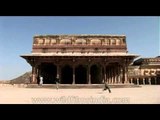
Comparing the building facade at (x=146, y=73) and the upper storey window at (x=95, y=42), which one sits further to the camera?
the building facade at (x=146, y=73)

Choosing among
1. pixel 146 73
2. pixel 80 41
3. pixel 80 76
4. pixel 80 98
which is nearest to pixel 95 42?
pixel 80 41

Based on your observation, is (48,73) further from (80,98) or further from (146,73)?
(80,98)

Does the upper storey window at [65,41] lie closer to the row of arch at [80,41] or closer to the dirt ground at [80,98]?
the row of arch at [80,41]

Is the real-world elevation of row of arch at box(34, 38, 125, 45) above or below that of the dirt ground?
above

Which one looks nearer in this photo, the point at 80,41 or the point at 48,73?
the point at 80,41

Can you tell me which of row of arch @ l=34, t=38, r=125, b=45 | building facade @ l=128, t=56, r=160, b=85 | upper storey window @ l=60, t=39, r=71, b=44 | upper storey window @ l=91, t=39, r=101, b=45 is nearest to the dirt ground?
row of arch @ l=34, t=38, r=125, b=45

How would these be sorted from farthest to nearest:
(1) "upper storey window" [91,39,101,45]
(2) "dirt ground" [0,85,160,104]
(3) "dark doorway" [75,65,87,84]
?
(3) "dark doorway" [75,65,87,84] → (1) "upper storey window" [91,39,101,45] → (2) "dirt ground" [0,85,160,104]

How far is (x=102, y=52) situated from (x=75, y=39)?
335 cm

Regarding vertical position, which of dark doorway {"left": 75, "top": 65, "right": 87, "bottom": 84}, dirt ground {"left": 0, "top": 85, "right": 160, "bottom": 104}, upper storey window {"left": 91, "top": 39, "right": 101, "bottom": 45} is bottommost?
dirt ground {"left": 0, "top": 85, "right": 160, "bottom": 104}

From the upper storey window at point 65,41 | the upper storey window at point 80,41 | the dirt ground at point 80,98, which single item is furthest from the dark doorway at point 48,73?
the dirt ground at point 80,98

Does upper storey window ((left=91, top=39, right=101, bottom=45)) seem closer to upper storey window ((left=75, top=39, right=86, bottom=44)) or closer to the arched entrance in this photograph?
upper storey window ((left=75, top=39, right=86, bottom=44))

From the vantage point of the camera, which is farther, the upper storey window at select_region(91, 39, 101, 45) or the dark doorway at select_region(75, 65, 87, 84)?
the dark doorway at select_region(75, 65, 87, 84)

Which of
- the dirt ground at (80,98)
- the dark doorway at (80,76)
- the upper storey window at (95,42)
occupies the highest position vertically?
the upper storey window at (95,42)
